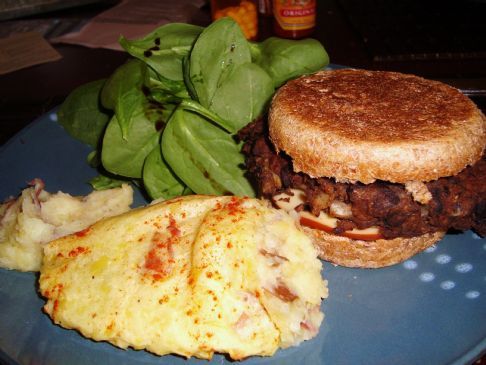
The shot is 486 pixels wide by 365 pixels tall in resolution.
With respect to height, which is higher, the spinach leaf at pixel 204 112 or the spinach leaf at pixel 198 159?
the spinach leaf at pixel 204 112

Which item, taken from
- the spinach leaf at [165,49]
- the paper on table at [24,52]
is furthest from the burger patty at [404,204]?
the paper on table at [24,52]

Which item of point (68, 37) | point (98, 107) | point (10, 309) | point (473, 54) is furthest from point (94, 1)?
point (10, 309)

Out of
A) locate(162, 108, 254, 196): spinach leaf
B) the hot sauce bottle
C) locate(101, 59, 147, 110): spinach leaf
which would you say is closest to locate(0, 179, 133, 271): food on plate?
locate(162, 108, 254, 196): spinach leaf

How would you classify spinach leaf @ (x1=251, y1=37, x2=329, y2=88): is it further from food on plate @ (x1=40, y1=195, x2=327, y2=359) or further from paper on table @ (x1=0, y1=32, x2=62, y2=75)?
paper on table @ (x1=0, y1=32, x2=62, y2=75)

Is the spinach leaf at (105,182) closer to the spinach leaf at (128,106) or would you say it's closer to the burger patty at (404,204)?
the spinach leaf at (128,106)

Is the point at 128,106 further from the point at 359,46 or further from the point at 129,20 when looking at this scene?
the point at 129,20

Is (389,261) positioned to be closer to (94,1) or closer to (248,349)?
(248,349)
